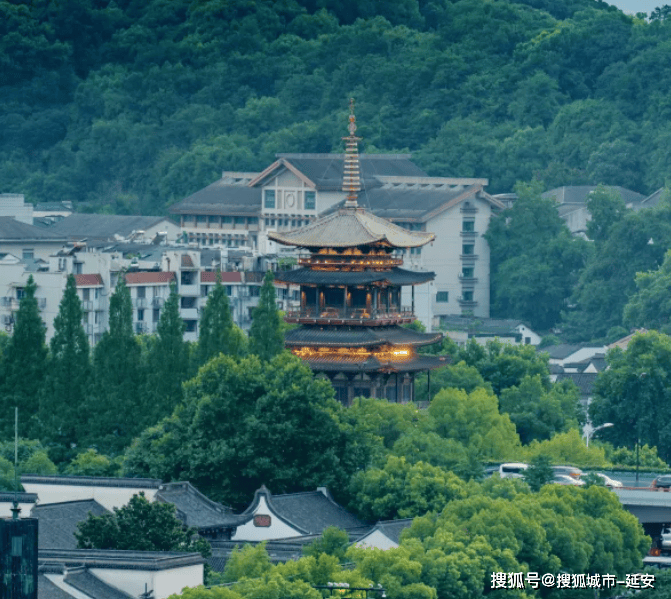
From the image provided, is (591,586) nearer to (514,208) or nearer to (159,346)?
(159,346)

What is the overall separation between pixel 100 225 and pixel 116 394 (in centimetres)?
8707

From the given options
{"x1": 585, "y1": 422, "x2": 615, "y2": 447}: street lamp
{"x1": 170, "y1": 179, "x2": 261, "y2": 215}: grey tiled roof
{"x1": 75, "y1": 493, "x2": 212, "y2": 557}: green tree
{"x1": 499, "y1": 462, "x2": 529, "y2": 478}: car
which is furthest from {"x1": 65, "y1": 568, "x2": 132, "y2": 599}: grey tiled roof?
{"x1": 170, "y1": 179, "x2": 261, "y2": 215}: grey tiled roof

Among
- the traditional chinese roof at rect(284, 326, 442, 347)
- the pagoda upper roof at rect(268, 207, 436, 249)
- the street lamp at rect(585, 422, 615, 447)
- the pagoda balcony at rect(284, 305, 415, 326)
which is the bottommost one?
the street lamp at rect(585, 422, 615, 447)

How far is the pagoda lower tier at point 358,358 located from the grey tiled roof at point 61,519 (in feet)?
99.8

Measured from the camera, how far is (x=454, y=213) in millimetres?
182375

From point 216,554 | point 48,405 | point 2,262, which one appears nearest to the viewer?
point 216,554

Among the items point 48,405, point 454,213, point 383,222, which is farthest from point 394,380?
point 454,213

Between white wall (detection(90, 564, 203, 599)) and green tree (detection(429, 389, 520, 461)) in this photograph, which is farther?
green tree (detection(429, 389, 520, 461))

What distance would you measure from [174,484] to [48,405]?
18701 millimetres

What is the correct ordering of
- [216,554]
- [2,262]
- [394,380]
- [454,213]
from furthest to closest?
[454,213], [2,262], [394,380], [216,554]

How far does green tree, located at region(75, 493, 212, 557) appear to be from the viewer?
266ft

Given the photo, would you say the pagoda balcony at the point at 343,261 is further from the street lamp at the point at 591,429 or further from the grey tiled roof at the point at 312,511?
the grey tiled roof at the point at 312,511

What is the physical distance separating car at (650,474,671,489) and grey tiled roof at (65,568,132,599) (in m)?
33.4

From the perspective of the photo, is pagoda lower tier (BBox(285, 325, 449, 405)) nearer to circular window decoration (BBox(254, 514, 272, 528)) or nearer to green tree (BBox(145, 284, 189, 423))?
green tree (BBox(145, 284, 189, 423))
